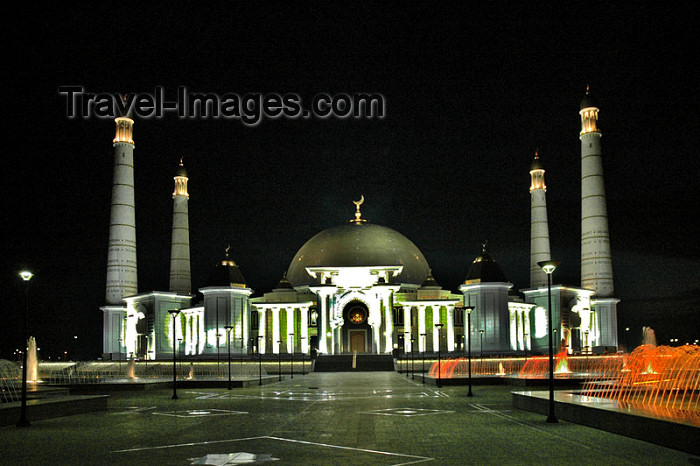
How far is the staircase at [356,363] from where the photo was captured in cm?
6288

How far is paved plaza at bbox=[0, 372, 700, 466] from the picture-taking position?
14.0 meters

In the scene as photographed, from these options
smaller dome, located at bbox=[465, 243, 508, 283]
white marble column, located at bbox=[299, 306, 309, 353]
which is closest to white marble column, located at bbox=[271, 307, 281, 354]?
white marble column, located at bbox=[299, 306, 309, 353]

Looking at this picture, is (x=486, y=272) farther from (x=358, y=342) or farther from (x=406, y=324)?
(x=358, y=342)

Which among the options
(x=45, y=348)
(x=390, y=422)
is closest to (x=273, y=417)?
(x=390, y=422)

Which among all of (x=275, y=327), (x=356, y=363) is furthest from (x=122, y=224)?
(x=356, y=363)

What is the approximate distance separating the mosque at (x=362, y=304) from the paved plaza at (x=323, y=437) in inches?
1906

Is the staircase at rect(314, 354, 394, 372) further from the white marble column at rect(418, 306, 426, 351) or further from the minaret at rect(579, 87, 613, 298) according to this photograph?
the minaret at rect(579, 87, 613, 298)

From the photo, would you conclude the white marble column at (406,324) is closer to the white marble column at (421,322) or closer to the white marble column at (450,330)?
the white marble column at (421,322)

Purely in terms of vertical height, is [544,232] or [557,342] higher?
[544,232]

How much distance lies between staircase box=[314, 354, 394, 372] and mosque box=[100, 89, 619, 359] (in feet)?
24.3

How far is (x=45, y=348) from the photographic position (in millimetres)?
97750

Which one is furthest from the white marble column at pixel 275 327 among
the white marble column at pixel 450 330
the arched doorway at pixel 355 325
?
the white marble column at pixel 450 330

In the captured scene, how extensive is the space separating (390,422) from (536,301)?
63009mm

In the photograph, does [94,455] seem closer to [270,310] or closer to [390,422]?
[390,422]
